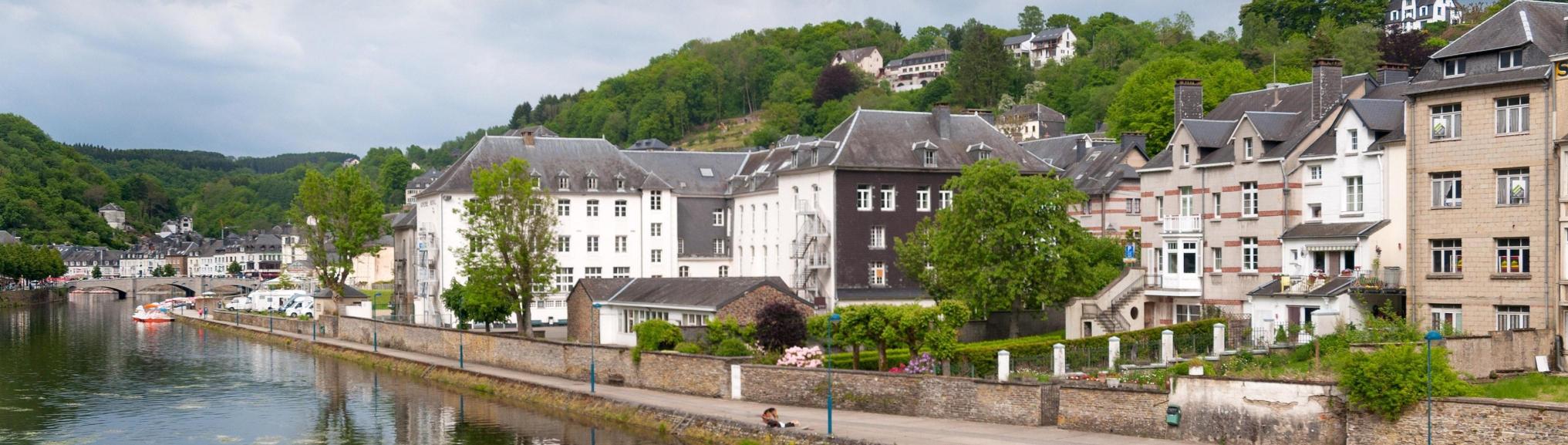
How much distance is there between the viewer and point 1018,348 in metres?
39.2

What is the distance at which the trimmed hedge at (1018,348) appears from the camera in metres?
38.0

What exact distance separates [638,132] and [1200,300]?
123526mm

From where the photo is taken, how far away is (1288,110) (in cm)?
4872

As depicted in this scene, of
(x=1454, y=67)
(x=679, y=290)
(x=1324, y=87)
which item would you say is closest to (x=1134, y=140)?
(x=1324, y=87)

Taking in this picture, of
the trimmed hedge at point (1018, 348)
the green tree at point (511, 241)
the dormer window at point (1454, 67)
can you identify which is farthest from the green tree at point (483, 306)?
the dormer window at point (1454, 67)

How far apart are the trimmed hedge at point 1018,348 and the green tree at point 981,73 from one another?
98890 millimetres

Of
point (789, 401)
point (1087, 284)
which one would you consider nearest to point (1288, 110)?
point (1087, 284)

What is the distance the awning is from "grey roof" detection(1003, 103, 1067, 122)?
3268 inches

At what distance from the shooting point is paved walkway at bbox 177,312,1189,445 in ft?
88.6

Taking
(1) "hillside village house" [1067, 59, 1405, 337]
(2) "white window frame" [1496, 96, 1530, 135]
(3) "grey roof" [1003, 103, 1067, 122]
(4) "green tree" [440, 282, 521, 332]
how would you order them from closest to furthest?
(2) "white window frame" [1496, 96, 1530, 135]
(1) "hillside village house" [1067, 59, 1405, 337]
(4) "green tree" [440, 282, 521, 332]
(3) "grey roof" [1003, 103, 1067, 122]

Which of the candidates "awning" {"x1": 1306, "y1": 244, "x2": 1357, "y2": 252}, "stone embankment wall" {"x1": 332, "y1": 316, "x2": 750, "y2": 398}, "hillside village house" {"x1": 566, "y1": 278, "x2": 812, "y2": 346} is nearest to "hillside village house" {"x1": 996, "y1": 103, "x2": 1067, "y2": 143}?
"hillside village house" {"x1": 566, "y1": 278, "x2": 812, "y2": 346}

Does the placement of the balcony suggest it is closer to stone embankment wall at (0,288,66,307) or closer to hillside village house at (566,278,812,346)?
hillside village house at (566,278,812,346)

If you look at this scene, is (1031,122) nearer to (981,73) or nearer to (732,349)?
(981,73)

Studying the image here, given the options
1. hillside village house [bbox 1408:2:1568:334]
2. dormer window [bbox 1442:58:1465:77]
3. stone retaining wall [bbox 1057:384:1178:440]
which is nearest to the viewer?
stone retaining wall [bbox 1057:384:1178:440]
